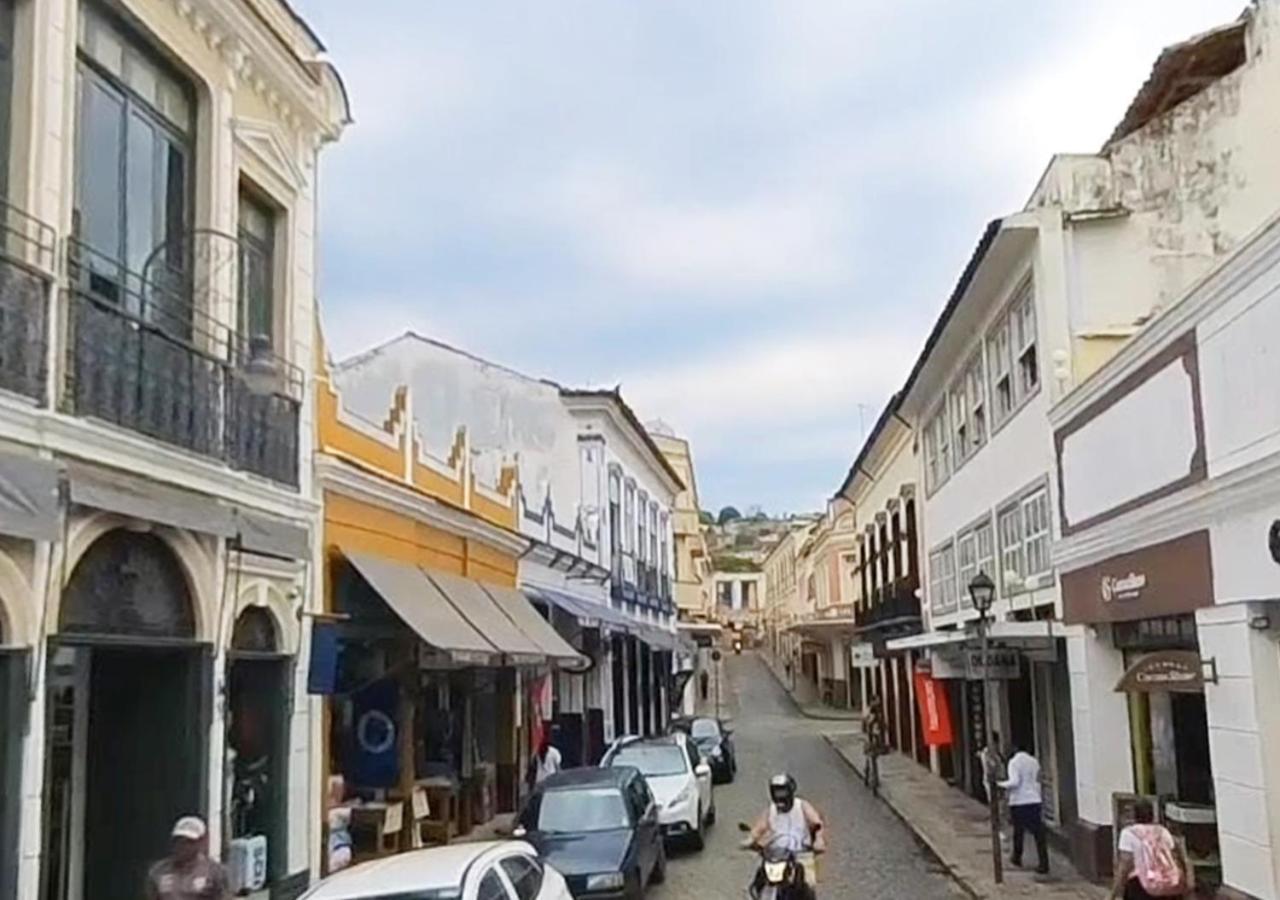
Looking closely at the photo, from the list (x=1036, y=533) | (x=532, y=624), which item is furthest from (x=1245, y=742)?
(x=532, y=624)

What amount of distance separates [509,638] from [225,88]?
9.30 meters

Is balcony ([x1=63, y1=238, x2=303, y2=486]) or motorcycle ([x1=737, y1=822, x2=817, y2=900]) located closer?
balcony ([x1=63, y1=238, x2=303, y2=486])

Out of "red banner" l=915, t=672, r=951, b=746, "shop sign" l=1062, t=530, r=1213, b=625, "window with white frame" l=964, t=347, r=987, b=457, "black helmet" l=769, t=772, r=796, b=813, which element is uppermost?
"window with white frame" l=964, t=347, r=987, b=457

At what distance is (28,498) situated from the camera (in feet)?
28.6

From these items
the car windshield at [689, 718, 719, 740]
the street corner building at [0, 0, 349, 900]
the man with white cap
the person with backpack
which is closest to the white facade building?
the person with backpack

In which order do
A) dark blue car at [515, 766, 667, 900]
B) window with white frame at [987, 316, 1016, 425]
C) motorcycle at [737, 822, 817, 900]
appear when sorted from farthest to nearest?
window with white frame at [987, 316, 1016, 425], dark blue car at [515, 766, 667, 900], motorcycle at [737, 822, 817, 900]

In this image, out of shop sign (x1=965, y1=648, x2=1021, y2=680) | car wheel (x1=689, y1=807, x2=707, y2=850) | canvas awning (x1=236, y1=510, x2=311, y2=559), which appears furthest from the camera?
car wheel (x1=689, y1=807, x2=707, y2=850)

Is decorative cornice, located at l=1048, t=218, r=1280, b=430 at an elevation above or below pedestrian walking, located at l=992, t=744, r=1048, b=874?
above

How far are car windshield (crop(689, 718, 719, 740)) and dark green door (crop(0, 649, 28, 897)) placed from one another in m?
24.5

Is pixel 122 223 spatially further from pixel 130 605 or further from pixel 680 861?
pixel 680 861

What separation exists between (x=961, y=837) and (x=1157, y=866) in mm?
10970

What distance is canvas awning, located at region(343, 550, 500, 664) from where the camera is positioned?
15484 millimetres

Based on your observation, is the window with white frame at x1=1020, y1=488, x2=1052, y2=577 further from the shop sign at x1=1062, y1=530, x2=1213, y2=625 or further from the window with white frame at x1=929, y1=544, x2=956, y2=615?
the window with white frame at x1=929, y1=544, x2=956, y2=615

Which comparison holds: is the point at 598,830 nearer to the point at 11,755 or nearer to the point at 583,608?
the point at 11,755
